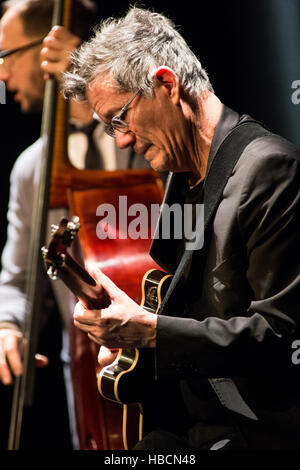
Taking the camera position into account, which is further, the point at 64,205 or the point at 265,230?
the point at 64,205

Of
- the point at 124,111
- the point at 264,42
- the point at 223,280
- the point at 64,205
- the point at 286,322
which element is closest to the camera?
the point at 286,322

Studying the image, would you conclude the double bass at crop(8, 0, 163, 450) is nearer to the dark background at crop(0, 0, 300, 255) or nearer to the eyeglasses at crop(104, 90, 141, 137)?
the eyeglasses at crop(104, 90, 141, 137)

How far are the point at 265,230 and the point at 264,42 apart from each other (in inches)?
50.0

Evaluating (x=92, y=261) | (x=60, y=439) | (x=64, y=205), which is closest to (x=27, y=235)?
(x=64, y=205)

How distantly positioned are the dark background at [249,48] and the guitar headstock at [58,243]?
49.7 inches

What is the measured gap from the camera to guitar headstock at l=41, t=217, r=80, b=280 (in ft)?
3.95

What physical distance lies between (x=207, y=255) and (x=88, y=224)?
0.65m

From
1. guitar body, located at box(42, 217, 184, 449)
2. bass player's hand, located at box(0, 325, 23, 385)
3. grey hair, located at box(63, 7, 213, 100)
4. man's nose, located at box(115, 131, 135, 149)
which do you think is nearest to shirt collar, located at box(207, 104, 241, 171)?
grey hair, located at box(63, 7, 213, 100)

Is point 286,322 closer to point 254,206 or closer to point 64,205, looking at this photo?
point 254,206

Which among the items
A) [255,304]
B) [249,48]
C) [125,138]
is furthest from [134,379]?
Result: [249,48]

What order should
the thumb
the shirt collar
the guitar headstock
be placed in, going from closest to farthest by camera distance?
the guitar headstock < the thumb < the shirt collar

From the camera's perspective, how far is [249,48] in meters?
2.34

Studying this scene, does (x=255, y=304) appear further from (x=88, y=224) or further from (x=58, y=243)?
(x=88, y=224)

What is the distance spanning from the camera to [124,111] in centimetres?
155
